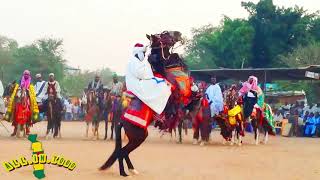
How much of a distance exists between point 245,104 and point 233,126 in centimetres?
87

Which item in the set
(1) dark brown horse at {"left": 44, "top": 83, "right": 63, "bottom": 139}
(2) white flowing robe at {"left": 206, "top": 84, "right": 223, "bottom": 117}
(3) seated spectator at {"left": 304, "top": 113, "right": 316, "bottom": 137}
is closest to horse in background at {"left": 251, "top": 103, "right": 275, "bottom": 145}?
(2) white flowing robe at {"left": 206, "top": 84, "right": 223, "bottom": 117}

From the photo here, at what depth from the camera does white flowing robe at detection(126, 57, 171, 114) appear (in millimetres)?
9102

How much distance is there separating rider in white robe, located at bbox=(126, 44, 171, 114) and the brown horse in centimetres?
20

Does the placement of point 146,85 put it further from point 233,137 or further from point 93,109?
point 93,109

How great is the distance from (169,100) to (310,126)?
51.2 ft

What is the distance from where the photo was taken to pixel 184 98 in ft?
31.8

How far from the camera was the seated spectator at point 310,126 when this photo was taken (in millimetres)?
23406

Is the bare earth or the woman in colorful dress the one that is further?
the woman in colorful dress

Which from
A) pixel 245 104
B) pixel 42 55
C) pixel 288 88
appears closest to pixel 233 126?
pixel 245 104

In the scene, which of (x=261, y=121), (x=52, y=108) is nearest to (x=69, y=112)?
(x=52, y=108)

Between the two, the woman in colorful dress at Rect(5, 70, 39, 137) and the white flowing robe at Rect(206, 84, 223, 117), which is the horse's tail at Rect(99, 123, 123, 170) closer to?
the white flowing robe at Rect(206, 84, 223, 117)

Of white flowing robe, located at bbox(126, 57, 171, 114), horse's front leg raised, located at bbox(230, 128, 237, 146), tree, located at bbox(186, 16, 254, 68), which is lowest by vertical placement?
horse's front leg raised, located at bbox(230, 128, 237, 146)

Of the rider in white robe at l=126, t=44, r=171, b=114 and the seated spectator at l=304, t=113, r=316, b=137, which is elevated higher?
the rider in white robe at l=126, t=44, r=171, b=114

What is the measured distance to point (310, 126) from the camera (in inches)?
930
